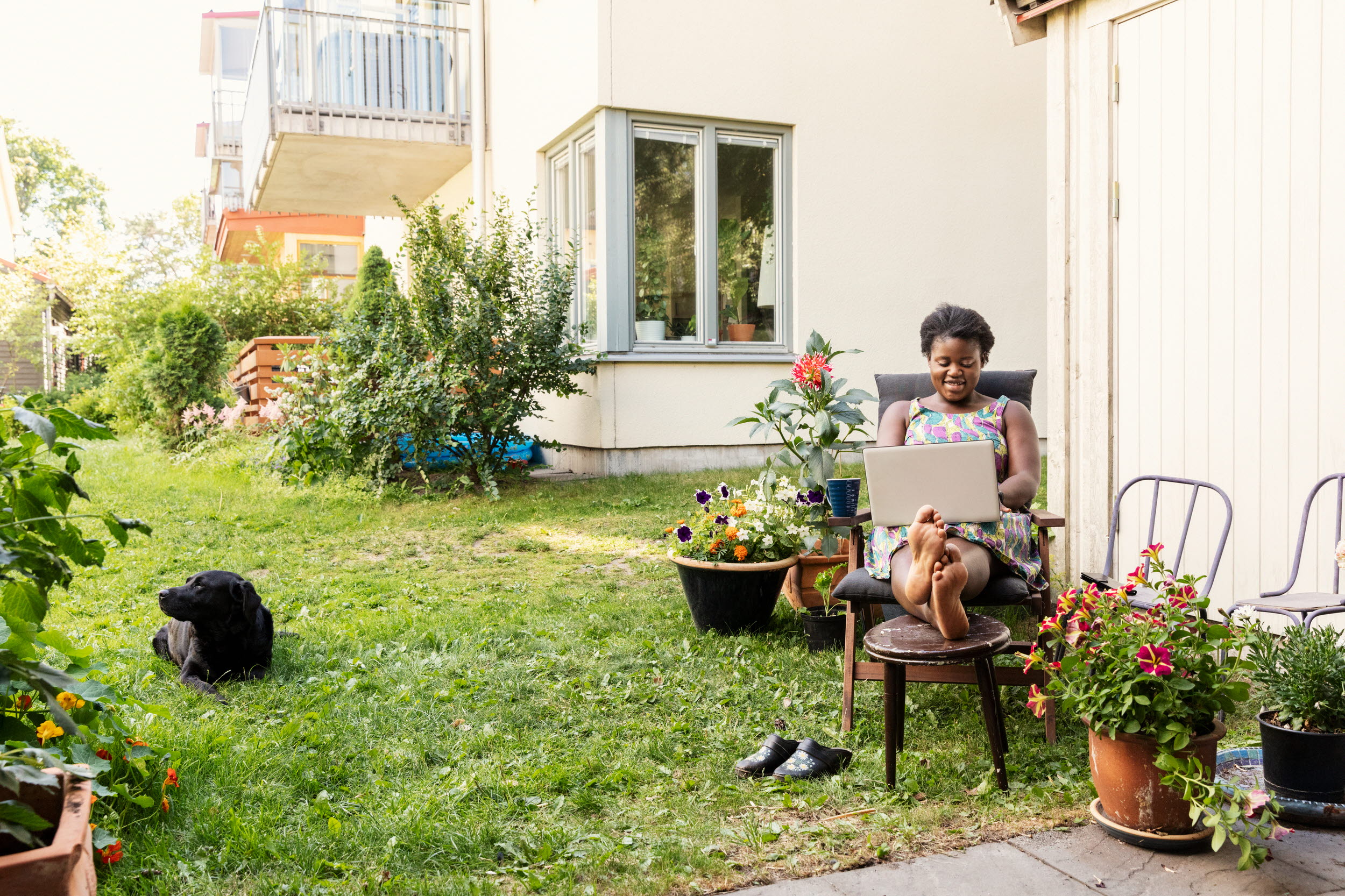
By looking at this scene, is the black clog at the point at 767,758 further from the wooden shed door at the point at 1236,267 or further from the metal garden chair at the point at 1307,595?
the wooden shed door at the point at 1236,267

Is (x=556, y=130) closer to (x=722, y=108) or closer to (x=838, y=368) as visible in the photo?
(x=722, y=108)

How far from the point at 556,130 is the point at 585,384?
233 centimetres

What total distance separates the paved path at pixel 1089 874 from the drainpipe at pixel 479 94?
9.39 metres

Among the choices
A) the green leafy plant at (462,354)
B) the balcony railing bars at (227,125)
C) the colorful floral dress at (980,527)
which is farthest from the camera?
the balcony railing bars at (227,125)

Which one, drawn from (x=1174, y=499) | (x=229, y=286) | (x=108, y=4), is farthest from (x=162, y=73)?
(x=1174, y=499)

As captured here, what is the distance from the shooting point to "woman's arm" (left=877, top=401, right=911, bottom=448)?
3773 millimetres

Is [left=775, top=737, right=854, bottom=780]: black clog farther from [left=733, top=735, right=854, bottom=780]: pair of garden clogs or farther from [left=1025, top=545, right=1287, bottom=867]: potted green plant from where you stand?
[left=1025, top=545, right=1287, bottom=867]: potted green plant

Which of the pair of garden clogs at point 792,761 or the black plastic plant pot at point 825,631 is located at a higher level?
the black plastic plant pot at point 825,631

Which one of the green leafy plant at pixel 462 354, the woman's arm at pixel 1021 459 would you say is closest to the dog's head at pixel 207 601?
the woman's arm at pixel 1021 459

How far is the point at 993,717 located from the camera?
111 inches

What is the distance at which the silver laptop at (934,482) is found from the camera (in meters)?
3.20

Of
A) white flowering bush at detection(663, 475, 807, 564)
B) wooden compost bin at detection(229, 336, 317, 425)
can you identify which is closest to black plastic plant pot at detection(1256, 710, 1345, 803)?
white flowering bush at detection(663, 475, 807, 564)

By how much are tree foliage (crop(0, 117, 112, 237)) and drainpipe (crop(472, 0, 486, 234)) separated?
39148 millimetres

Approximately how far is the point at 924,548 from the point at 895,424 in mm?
1005
